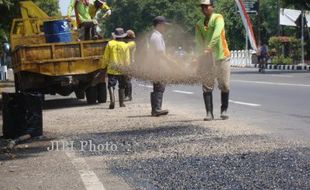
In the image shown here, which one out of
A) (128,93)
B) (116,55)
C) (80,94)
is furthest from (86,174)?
(80,94)

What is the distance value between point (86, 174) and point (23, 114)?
150 inches

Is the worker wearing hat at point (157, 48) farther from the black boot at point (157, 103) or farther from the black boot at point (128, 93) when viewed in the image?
the black boot at point (128, 93)

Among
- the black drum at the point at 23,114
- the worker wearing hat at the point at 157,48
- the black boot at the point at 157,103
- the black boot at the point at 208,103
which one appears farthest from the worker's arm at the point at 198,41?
the black drum at the point at 23,114

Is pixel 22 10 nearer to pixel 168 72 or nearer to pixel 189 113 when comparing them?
pixel 189 113

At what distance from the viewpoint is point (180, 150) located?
879 centimetres

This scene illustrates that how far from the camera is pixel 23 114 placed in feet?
36.2

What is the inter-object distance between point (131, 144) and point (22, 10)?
12.5 m

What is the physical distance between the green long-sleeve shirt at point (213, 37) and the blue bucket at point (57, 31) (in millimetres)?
6555

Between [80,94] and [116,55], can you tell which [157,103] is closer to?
[116,55]

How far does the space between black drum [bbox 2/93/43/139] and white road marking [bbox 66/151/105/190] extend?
2235mm

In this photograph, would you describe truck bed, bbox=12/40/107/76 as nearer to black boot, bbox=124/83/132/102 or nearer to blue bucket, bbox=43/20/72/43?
blue bucket, bbox=43/20/72/43

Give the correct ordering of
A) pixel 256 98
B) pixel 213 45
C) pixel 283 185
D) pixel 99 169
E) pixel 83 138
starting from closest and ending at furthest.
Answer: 1. pixel 283 185
2. pixel 99 169
3. pixel 83 138
4. pixel 213 45
5. pixel 256 98

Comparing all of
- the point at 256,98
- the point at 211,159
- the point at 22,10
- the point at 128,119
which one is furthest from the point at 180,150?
the point at 22,10

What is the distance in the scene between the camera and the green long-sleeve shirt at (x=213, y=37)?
1159 centimetres
